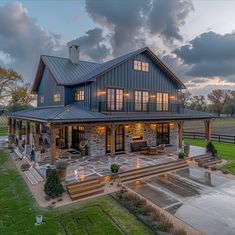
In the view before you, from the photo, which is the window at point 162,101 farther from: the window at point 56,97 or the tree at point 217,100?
the tree at point 217,100

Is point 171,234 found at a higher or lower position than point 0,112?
lower

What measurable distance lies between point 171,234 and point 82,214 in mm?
3272

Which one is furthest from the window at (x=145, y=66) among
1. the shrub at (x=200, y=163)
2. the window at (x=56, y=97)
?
the shrub at (x=200, y=163)

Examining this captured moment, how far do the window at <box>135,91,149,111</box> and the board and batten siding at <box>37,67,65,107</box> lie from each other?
259 inches

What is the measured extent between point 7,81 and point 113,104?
110 ft

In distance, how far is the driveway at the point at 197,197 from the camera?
7.12 metres

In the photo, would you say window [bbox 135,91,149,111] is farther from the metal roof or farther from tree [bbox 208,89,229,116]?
tree [bbox 208,89,229,116]

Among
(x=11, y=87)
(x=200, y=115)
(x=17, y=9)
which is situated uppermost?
(x=17, y=9)

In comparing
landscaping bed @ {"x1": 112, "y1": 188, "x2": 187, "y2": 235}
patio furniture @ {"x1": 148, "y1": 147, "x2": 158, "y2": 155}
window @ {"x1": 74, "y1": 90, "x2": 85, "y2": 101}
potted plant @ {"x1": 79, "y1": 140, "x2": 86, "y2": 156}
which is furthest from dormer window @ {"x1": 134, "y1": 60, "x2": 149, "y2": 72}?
landscaping bed @ {"x1": 112, "y1": 188, "x2": 187, "y2": 235}

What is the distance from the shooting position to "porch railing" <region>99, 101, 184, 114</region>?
16.1 metres

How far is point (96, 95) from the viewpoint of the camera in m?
15.8

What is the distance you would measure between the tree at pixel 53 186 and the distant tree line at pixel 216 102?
7828 centimetres

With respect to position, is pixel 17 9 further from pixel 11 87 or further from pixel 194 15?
pixel 194 15

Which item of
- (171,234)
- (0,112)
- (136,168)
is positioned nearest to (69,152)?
(136,168)
